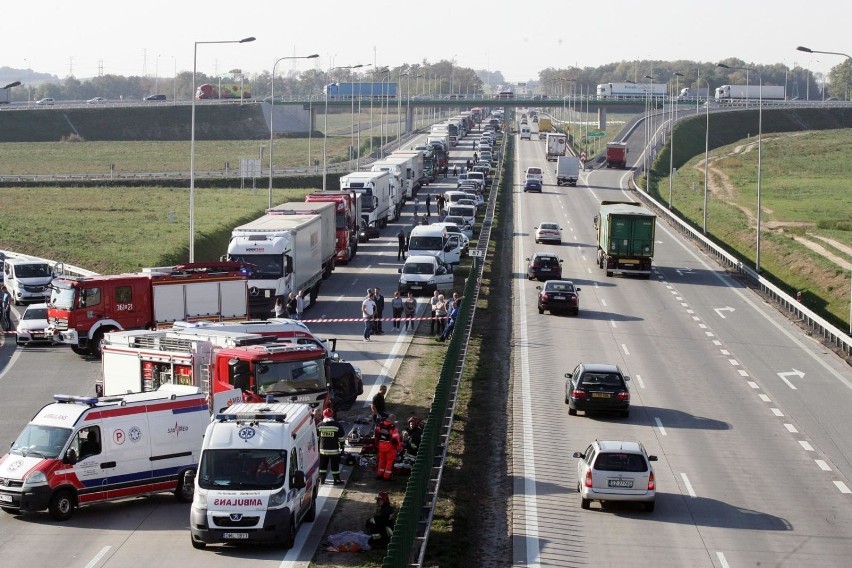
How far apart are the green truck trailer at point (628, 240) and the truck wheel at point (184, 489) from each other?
1390 inches

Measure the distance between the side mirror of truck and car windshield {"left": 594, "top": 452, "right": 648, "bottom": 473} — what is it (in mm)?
5665

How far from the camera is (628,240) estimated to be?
190ft

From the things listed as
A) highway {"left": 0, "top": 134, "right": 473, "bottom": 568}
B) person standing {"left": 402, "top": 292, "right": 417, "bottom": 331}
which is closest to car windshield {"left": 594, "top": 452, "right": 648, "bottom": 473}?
highway {"left": 0, "top": 134, "right": 473, "bottom": 568}

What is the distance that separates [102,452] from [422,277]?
28560 millimetres

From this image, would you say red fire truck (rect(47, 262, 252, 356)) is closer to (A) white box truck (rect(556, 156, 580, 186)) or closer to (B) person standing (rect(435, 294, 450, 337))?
(B) person standing (rect(435, 294, 450, 337))

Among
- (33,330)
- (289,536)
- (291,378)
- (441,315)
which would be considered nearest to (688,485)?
(291,378)

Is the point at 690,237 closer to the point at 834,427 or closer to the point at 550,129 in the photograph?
the point at 834,427

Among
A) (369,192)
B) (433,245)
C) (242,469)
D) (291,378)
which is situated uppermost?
(369,192)

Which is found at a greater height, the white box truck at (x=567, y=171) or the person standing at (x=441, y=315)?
the white box truck at (x=567, y=171)

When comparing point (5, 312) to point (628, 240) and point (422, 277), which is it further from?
point (628, 240)

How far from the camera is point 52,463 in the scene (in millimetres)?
22688

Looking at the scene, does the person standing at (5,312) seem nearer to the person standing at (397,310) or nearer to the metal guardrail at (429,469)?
the person standing at (397,310)

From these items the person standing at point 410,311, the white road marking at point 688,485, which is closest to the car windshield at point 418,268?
the person standing at point 410,311

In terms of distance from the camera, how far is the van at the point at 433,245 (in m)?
56.6
